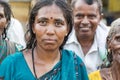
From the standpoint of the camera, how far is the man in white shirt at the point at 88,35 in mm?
5297

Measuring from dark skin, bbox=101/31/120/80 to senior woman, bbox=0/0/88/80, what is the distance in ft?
1.36

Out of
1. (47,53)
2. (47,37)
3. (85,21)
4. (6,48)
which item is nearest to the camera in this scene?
(47,37)

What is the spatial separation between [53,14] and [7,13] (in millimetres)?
1095

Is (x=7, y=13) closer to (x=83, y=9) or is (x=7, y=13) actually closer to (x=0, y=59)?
(x=0, y=59)

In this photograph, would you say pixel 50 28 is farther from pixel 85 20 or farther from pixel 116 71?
pixel 85 20

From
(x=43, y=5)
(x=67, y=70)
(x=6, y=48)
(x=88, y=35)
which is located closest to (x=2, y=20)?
(x=6, y=48)

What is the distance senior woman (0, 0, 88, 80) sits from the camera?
12.7ft

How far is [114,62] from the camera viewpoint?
4.44 meters

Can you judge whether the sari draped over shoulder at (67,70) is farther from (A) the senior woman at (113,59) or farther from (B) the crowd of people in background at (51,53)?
(A) the senior woman at (113,59)

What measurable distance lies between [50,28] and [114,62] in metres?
0.85

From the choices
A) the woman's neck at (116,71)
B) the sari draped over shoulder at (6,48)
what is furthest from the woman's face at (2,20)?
the woman's neck at (116,71)

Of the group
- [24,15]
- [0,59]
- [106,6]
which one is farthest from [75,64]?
[106,6]

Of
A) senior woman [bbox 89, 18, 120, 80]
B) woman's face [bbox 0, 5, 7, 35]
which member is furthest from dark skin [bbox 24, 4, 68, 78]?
woman's face [bbox 0, 5, 7, 35]

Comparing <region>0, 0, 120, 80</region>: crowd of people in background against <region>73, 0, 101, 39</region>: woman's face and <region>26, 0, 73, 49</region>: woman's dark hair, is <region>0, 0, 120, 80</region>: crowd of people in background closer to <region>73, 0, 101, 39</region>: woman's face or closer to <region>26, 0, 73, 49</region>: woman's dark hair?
<region>26, 0, 73, 49</region>: woman's dark hair
